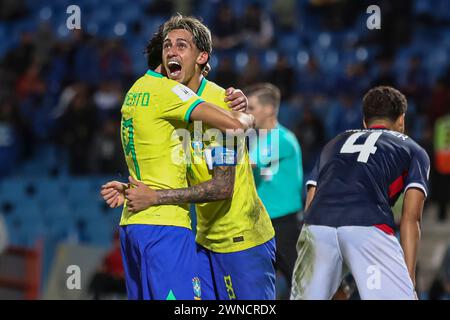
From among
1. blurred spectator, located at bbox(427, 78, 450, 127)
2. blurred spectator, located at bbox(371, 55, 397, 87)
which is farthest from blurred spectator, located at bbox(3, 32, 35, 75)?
blurred spectator, located at bbox(427, 78, 450, 127)

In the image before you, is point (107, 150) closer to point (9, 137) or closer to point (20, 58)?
point (9, 137)

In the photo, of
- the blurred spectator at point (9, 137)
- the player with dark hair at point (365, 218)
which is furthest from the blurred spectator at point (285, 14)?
the player with dark hair at point (365, 218)

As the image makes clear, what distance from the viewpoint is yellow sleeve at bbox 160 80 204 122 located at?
479 centimetres

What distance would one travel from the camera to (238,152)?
16.9 feet

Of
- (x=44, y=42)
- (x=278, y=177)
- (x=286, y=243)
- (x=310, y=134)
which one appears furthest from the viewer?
(x=44, y=42)

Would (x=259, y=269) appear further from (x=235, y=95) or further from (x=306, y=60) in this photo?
(x=306, y=60)

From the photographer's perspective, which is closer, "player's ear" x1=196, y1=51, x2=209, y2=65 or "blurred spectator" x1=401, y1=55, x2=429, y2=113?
"player's ear" x1=196, y1=51, x2=209, y2=65

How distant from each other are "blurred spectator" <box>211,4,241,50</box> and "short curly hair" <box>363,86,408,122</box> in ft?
28.5

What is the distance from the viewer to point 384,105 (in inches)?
218

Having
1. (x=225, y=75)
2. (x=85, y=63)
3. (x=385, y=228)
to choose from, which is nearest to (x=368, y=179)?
(x=385, y=228)

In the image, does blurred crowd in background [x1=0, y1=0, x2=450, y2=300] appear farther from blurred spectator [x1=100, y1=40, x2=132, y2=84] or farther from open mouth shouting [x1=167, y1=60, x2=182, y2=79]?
open mouth shouting [x1=167, y1=60, x2=182, y2=79]

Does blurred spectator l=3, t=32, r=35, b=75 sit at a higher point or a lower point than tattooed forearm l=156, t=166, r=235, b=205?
higher

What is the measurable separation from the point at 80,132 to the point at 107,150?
73 cm
